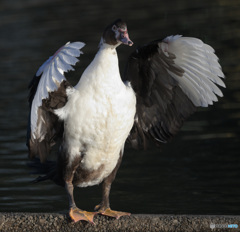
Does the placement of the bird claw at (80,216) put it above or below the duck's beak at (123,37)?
below

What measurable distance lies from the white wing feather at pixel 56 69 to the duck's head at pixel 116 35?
1.78 ft

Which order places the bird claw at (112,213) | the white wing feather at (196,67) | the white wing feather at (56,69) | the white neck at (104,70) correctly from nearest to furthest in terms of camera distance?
the white wing feather at (56,69) → the white neck at (104,70) → the bird claw at (112,213) → the white wing feather at (196,67)

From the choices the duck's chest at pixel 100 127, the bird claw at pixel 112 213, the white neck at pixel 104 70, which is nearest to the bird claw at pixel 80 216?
the bird claw at pixel 112 213

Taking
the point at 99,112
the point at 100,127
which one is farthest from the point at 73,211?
the point at 99,112

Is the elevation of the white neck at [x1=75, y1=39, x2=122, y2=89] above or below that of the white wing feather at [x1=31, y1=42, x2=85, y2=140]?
below

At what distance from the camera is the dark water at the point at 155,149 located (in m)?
8.09

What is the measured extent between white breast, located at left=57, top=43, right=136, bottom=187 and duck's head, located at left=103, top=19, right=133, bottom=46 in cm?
8

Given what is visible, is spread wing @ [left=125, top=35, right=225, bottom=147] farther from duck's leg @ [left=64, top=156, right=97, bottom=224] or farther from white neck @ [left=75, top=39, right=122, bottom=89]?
duck's leg @ [left=64, top=156, right=97, bottom=224]

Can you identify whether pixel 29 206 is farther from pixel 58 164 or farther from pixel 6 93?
pixel 6 93

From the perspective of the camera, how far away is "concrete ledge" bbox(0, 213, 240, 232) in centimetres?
569

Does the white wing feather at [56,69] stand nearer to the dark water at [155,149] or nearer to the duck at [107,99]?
the duck at [107,99]

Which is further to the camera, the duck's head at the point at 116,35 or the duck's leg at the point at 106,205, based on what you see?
the duck's leg at the point at 106,205

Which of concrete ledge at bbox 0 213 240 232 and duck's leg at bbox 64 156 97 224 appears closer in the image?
concrete ledge at bbox 0 213 240 232

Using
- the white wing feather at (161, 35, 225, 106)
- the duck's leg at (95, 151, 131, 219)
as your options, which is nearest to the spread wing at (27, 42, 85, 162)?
the duck's leg at (95, 151, 131, 219)
